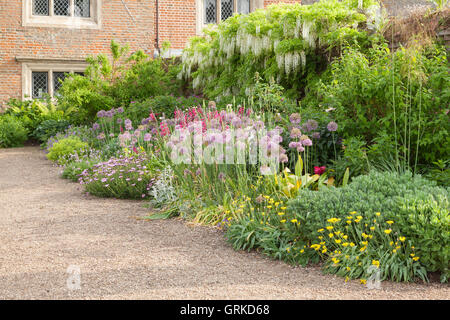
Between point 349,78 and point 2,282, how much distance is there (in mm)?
3922

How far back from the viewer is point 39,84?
559 inches

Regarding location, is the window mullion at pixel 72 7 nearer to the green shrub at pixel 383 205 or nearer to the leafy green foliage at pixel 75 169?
the leafy green foliage at pixel 75 169

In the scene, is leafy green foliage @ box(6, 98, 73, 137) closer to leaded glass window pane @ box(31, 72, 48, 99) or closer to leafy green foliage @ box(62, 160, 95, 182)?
leaded glass window pane @ box(31, 72, 48, 99)

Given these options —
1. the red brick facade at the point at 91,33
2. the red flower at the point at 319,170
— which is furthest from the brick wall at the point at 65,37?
the red flower at the point at 319,170

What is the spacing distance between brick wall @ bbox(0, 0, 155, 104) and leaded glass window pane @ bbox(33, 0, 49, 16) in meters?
0.43

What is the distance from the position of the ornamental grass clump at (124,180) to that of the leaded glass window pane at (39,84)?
829cm

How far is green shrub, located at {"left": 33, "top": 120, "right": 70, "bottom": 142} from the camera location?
12.3 meters

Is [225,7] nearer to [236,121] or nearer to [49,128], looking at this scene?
[49,128]

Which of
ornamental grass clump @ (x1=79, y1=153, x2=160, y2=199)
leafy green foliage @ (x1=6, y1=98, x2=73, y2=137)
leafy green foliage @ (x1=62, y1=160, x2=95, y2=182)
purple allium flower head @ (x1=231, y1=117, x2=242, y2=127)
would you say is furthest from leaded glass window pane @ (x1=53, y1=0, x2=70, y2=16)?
purple allium flower head @ (x1=231, y1=117, x2=242, y2=127)

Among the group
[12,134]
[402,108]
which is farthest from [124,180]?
[12,134]

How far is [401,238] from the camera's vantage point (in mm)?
3348

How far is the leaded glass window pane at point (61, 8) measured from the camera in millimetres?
14164

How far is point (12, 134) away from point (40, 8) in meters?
4.01

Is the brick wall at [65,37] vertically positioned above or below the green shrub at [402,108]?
above
